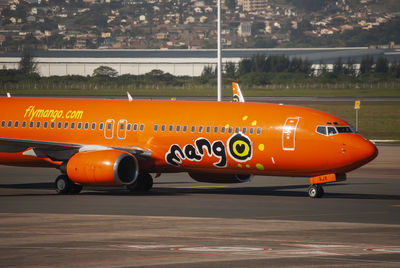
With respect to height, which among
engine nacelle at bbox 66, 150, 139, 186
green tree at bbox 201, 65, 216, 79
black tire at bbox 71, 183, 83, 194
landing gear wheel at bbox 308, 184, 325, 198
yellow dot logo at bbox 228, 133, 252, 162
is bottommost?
green tree at bbox 201, 65, 216, 79

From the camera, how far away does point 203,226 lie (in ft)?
94.2

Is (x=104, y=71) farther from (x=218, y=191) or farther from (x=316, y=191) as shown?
(x=316, y=191)

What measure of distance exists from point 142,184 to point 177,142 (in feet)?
11.2

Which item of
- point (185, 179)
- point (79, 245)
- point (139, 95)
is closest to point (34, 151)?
point (185, 179)

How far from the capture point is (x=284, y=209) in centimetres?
3347

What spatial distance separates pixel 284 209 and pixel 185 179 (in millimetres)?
14129

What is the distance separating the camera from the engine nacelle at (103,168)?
3688 centimetres

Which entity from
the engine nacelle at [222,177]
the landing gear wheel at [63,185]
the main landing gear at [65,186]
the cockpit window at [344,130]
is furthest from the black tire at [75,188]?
the cockpit window at [344,130]

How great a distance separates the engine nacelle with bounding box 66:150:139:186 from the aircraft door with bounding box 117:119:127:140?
6.67ft

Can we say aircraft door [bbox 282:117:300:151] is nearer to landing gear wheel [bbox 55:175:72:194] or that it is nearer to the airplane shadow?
the airplane shadow

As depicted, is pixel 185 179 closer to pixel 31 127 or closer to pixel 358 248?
pixel 31 127

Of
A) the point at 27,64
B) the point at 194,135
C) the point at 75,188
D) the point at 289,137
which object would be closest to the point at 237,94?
the point at 194,135

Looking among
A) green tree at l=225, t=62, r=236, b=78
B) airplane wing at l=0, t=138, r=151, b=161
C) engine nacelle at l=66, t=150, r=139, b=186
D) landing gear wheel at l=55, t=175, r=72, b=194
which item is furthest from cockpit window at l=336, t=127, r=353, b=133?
green tree at l=225, t=62, r=236, b=78

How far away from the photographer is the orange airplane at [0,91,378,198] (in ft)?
118
